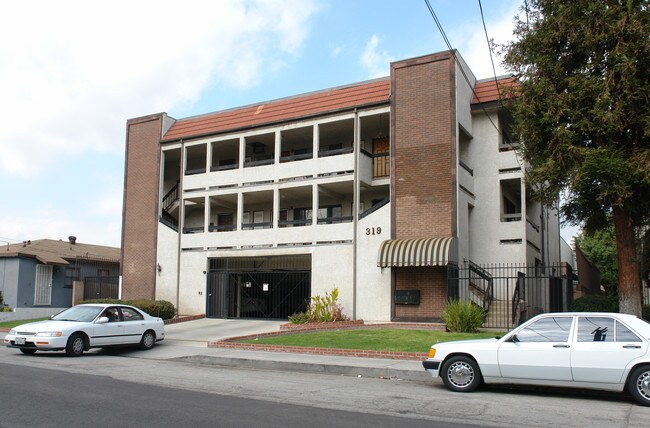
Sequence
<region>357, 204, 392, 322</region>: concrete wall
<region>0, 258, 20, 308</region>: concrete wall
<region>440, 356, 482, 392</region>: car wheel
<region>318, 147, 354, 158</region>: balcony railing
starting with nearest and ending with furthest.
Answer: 1. <region>440, 356, 482, 392</region>: car wheel
2. <region>357, 204, 392, 322</region>: concrete wall
3. <region>318, 147, 354, 158</region>: balcony railing
4. <region>0, 258, 20, 308</region>: concrete wall

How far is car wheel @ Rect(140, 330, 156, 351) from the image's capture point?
17719mm

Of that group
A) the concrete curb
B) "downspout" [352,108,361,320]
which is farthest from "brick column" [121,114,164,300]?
Result: the concrete curb

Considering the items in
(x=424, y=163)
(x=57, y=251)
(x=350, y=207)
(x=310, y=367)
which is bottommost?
(x=310, y=367)

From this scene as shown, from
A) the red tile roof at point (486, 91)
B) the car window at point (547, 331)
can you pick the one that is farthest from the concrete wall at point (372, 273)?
the car window at point (547, 331)

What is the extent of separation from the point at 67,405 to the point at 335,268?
54.8ft

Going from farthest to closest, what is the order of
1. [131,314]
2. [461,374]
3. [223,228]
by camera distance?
[223,228]
[131,314]
[461,374]

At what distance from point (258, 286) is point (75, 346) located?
44.3 ft

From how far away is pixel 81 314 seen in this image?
1673 cm

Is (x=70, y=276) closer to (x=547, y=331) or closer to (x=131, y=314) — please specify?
(x=131, y=314)

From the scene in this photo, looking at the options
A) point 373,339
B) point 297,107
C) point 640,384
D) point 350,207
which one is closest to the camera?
point 640,384

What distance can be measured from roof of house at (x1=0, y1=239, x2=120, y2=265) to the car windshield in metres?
17.6

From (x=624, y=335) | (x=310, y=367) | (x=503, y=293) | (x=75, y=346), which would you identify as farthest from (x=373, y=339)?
(x=503, y=293)

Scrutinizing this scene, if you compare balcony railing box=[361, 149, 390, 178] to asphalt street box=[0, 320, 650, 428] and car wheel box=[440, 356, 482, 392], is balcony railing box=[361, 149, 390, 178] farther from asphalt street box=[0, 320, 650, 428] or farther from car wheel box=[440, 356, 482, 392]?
car wheel box=[440, 356, 482, 392]

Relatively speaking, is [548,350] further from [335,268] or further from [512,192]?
[512,192]
